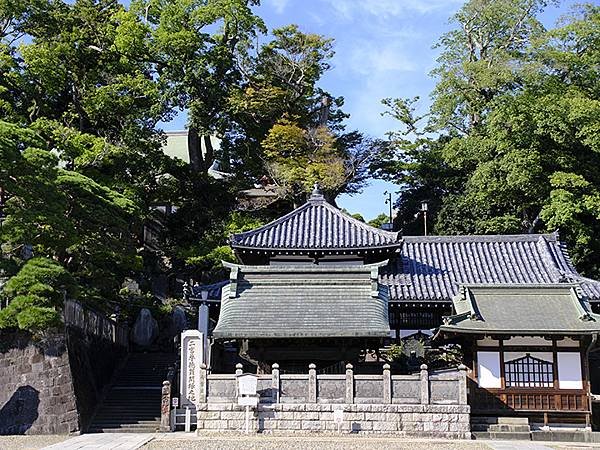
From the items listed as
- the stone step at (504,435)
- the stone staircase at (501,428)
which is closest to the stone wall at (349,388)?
the stone step at (504,435)

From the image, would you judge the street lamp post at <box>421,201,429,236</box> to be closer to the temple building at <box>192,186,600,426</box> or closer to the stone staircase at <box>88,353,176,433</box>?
the temple building at <box>192,186,600,426</box>

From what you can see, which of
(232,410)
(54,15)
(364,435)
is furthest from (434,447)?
(54,15)

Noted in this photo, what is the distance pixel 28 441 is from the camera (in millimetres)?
19391

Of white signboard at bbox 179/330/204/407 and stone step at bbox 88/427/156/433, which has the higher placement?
white signboard at bbox 179/330/204/407

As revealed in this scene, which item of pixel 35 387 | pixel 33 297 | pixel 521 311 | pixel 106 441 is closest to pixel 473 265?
pixel 521 311

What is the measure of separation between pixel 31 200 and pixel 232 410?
31.3ft

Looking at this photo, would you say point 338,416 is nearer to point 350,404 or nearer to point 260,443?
point 350,404

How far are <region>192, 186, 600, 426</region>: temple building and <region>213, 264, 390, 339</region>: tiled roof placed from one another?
3 centimetres

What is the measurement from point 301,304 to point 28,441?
8906 mm

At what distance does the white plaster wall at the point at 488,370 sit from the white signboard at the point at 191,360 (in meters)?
8.86

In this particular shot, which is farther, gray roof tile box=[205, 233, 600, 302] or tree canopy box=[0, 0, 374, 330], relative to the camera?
tree canopy box=[0, 0, 374, 330]

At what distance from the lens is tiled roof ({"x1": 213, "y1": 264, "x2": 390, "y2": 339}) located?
19938 millimetres

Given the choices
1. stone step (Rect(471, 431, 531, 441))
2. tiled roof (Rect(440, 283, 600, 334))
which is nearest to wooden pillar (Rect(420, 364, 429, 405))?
tiled roof (Rect(440, 283, 600, 334))

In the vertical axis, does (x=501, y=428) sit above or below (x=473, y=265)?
below
